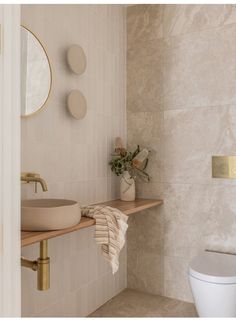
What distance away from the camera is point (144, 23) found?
248 cm

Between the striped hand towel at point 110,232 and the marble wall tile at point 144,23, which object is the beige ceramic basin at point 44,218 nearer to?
the striped hand towel at point 110,232

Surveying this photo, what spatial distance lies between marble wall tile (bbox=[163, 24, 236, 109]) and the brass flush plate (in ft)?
1.28

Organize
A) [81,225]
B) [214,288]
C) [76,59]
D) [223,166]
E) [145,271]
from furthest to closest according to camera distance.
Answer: [145,271]
[223,166]
[76,59]
[214,288]
[81,225]

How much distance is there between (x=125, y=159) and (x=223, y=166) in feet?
2.28

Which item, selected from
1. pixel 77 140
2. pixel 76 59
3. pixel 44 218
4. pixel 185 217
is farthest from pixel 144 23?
pixel 44 218

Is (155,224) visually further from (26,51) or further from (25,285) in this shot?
(26,51)

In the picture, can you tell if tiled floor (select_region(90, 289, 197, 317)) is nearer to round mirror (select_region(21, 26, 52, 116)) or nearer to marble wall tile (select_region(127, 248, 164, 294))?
marble wall tile (select_region(127, 248, 164, 294))

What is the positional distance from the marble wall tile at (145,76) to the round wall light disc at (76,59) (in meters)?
0.62

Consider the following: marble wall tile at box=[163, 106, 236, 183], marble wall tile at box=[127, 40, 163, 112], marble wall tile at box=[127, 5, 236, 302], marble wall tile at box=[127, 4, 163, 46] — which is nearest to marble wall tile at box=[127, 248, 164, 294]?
marble wall tile at box=[127, 5, 236, 302]

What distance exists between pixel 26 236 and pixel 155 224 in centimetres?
136

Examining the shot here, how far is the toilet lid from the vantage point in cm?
174

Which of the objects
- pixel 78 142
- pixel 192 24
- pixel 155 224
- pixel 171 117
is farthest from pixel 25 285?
pixel 192 24
